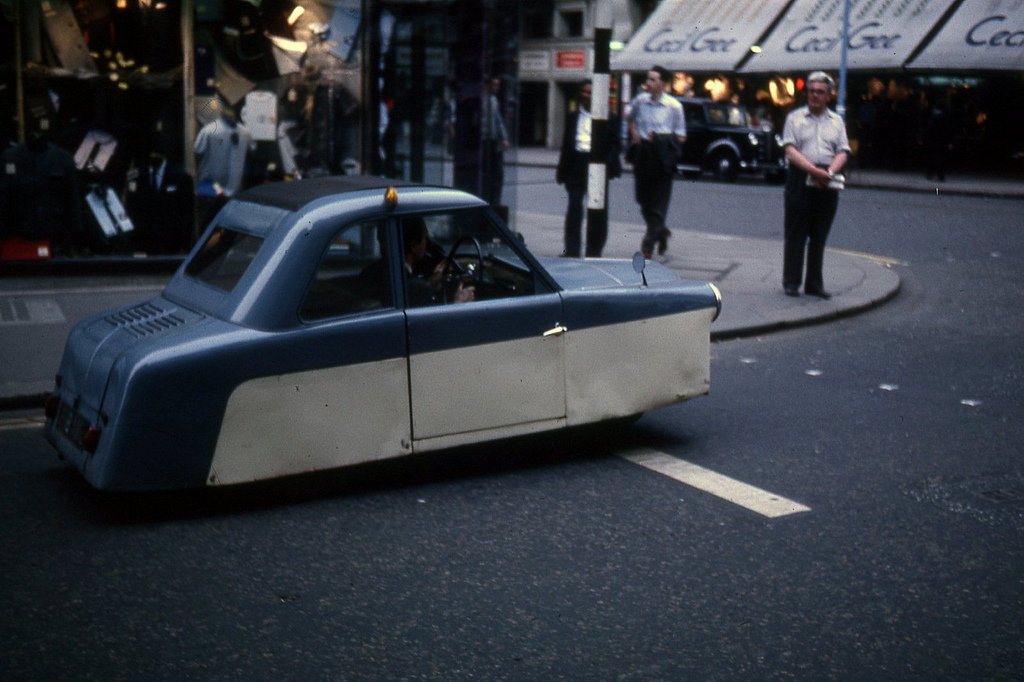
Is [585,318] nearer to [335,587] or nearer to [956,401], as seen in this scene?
[335,587]

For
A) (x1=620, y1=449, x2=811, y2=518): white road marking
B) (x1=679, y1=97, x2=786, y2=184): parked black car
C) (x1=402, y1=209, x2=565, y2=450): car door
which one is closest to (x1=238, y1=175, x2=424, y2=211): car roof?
(x1=402, y1=209, x2=565, y2=450): car door

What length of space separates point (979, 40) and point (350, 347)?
95.1 ft

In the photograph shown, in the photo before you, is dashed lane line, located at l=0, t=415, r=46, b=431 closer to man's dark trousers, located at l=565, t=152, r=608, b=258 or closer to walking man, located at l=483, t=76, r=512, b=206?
man's dark trousers, located at l=565, t=152, r=608, b=258

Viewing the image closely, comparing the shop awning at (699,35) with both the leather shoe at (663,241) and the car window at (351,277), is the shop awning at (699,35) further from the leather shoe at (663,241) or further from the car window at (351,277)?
the car window at (351,277)

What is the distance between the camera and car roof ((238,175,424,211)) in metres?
5.61

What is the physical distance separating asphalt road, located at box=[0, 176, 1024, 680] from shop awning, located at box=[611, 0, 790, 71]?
3077 cm

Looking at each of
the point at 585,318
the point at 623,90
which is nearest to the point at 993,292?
the point at 585,318

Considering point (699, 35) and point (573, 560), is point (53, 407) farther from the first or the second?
point (699, 35)

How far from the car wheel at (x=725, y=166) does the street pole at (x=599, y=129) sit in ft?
66.1

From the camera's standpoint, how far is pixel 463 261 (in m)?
6.04

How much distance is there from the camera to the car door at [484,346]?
5.56 m

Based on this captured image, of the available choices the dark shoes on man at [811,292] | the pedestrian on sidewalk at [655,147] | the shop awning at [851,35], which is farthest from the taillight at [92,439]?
the shop awning at [851,35]

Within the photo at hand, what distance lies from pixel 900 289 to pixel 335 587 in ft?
30.9

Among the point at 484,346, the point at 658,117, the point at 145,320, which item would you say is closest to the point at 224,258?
the point at 145,320
